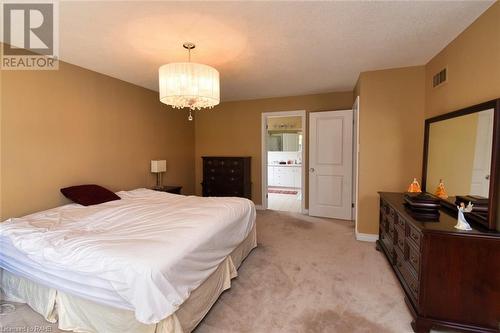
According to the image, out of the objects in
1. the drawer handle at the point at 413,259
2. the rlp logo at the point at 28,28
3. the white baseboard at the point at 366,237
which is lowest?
the white baseboard at the point at 366,237

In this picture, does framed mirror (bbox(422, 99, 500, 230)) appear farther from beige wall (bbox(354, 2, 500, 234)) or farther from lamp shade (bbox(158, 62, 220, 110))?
lamp shade (bbox(158, 62, 220, 110))

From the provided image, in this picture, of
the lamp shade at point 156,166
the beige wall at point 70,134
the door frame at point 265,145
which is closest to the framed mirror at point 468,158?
the door frame at point 265,145

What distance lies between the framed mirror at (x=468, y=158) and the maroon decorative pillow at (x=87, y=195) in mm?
3787

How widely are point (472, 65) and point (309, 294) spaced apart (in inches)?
100

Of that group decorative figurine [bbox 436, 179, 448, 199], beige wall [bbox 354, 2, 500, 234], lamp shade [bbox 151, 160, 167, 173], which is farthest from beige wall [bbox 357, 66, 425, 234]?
lamp shade [bbox 151, 160, 167, 173]

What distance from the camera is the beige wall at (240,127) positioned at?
196 inches

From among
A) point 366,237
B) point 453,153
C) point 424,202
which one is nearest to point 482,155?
point 453,153

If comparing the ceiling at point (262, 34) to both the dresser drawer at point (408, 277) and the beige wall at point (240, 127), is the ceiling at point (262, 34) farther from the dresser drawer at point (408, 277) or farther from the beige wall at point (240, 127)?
the dresser drawer at point (408, 277)

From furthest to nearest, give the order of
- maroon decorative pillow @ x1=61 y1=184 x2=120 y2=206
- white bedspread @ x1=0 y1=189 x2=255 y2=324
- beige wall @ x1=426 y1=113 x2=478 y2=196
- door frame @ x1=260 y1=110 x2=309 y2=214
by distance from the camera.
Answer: door frame @ x1=260 y1=110 x2=309 y2=214 → maroon decorative pillow @ x1=61 y1=184 x2=120 y2=206 → beige wall @ x1=426 y1=113 x2=478 y2=196 → white bedspread @ x1=0 y1=189 x2=255 y2=324

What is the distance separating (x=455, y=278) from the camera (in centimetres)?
173

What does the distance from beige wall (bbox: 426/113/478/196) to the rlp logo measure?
3.61 meters

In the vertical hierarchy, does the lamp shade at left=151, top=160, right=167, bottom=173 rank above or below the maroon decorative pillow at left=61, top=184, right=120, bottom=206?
above

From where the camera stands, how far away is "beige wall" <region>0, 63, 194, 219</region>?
2486mm

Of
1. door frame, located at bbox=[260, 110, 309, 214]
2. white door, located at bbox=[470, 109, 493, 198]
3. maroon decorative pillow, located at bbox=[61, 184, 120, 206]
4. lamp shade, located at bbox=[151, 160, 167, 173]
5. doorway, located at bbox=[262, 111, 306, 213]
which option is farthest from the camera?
doorway, located at bbox=[262, 111, 306, 213]
